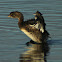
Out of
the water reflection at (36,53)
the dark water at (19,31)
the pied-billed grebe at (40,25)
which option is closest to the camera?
the water reflection at (36,53)

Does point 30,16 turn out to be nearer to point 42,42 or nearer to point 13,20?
point 13,20

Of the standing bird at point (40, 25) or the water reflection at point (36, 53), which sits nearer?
the water reflection at point (36, 53)

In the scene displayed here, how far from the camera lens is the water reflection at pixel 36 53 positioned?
1172 centimetres

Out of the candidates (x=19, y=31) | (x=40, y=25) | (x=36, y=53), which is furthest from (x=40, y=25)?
(x=19, y=31)

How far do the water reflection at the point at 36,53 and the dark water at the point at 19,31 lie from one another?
171mm

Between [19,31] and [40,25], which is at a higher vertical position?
[40,25]

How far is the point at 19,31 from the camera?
15625 millimetres

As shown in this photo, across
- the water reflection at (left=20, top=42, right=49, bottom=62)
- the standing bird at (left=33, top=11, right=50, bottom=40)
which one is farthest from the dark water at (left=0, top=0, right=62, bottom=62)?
the standing bird at (left=33, top=11, right=50, bottom=40)

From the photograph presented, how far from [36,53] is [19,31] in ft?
10.5

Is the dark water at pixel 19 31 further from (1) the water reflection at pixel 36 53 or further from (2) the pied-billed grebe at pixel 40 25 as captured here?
(2) the pied-billed grebe at pixel 40 25

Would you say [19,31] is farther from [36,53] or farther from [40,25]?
[36,53]

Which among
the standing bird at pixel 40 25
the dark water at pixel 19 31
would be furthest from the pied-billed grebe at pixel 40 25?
the dark water at pixel 19 31

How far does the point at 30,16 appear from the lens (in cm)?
1775

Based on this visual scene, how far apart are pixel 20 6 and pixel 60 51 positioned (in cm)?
782
